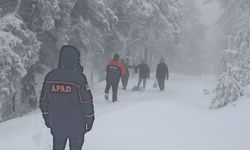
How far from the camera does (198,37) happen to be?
73.6m

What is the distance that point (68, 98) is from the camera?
21.1ft

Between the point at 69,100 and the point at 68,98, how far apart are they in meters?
0.03

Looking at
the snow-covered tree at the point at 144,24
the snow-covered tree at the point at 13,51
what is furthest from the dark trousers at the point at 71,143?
the snow-covered tree at the point at 144,24

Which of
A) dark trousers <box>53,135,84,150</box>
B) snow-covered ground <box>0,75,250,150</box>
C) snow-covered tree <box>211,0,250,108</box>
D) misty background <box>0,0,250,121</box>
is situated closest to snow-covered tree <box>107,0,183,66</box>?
misty background <box>0,0,250,121</box>

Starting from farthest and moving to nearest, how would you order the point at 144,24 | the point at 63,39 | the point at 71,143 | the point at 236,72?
1. the point at 144,24
2. the point at 63,39
3. the point at 236,72
4. the point at 71,143

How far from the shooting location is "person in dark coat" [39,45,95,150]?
21.1ft

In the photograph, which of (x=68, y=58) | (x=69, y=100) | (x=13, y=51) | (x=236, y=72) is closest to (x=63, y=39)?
(x=13, y=51)

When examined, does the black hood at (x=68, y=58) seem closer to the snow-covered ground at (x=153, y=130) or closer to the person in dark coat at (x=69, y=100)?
the person in dark coat at (x=69, y=100)

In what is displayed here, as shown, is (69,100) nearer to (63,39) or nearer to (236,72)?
(236,72)

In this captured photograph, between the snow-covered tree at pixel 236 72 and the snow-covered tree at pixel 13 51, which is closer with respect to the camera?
the snow-covered tree at pixel 13 51

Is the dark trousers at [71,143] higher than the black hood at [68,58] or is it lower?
lower

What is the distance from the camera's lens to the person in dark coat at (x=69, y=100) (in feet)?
21.1

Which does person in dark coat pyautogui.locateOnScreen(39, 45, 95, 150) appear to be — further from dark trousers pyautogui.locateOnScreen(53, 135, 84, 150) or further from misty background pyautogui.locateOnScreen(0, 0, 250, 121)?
misty background pyautogui.locateOnScreen(0, 0, 250, 121)

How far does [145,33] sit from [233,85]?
2071cm
